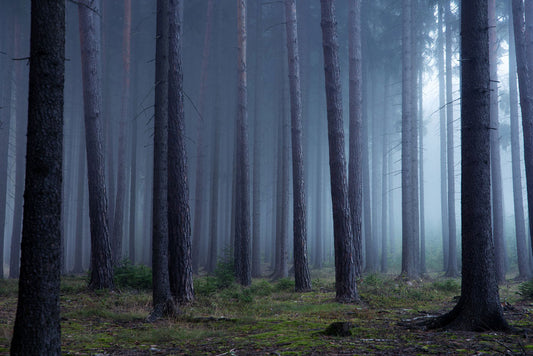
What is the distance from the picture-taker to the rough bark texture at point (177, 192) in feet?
32.1

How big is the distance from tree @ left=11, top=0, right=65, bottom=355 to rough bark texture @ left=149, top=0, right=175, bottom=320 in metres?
3.75

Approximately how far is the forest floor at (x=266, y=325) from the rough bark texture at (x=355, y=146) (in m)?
2.16

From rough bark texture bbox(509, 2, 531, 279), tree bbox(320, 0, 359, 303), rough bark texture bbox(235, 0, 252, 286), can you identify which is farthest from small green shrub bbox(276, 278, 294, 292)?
rough bark texture bbox(509, 2, 531, 279)

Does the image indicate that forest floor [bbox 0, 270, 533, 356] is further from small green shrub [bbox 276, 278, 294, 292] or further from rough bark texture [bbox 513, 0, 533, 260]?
rough bark texture [bbox 513, 0, 533, 260]

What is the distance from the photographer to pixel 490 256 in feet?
21.1

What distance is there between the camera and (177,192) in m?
9.95

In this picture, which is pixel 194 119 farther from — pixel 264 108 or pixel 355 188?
pixel 355 188

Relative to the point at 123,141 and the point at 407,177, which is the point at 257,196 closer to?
the point at 407,177

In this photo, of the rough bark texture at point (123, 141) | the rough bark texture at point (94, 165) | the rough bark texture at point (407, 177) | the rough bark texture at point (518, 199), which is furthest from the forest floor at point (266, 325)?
the rough bark texture at point (123, 141)

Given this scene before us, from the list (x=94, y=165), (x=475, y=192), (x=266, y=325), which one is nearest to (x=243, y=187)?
(x=94, y=165)

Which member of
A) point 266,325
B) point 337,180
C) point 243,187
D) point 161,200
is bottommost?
point 266,325

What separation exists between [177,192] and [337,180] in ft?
13.1

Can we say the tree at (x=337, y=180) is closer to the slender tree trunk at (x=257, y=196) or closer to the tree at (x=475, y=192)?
the tree at (x=475, y=192)

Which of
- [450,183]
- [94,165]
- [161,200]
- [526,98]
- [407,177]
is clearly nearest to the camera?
[161,200]
